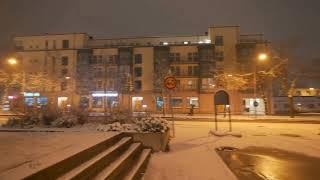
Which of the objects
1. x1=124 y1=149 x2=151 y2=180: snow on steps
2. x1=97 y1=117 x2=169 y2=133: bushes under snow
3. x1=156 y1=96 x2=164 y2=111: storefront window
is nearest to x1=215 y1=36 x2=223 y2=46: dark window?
x1=156 y1=96 x2=164 y2=111: storefront window

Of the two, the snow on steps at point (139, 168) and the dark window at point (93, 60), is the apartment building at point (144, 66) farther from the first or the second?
the snow on steps at point (139, 168)

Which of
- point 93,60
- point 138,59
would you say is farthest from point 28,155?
point 93,60

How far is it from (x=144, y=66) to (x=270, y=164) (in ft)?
151

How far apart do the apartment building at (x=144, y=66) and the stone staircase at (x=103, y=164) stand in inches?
1566

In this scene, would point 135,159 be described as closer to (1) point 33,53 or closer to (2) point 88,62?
(2) point 88,62

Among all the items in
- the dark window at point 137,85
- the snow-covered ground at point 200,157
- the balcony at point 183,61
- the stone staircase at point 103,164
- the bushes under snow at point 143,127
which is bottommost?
the snow-covered ground at point 200,157

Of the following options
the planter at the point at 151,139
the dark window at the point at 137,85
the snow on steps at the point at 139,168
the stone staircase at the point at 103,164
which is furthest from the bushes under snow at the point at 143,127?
the dark window at the point at 137,85

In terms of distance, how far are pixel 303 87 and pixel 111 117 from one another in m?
65.4

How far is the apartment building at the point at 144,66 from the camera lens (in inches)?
1998

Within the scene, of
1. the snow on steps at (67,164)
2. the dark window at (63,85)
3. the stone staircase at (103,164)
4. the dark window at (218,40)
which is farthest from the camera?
the dark window at (63,85)

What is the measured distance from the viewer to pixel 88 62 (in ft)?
181

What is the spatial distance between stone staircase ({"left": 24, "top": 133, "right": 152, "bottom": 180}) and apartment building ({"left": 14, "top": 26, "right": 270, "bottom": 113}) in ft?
131

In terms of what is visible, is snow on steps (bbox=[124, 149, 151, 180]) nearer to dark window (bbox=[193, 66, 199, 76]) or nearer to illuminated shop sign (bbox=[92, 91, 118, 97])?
dark window (bbox=[193, 66, 199, 76])

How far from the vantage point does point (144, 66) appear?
53906mm
